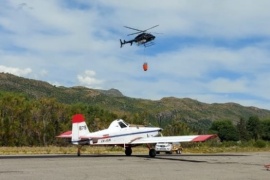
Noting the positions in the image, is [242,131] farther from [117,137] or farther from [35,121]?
[117,137]

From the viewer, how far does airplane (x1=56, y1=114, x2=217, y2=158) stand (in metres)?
30.6

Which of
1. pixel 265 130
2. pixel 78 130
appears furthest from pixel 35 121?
pixel 265 130

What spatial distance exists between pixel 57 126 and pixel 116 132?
56.8 m

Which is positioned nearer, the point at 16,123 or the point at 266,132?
the point at 16,123

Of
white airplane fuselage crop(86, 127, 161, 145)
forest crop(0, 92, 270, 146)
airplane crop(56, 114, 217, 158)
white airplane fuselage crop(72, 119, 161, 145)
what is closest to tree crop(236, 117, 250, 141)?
forest crop(0, 92, 270, 146)

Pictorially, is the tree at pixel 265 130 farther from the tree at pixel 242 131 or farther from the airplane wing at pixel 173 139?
the airplane wing at pixel 173 139

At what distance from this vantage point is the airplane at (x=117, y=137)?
30.6 m

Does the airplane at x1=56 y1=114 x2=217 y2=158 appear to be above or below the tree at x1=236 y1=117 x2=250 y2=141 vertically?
below

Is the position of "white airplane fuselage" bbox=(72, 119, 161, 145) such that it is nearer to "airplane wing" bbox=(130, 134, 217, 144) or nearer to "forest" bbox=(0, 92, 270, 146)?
"airplane wing" bbox=(130, 134, 217, 144)

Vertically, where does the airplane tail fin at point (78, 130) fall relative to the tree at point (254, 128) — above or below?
below

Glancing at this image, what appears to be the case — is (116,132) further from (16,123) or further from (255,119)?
(255,119)

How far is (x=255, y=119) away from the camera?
516 ft

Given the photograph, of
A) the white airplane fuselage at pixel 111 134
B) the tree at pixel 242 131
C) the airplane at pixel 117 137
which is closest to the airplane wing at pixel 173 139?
the airplane at pixel 117 137

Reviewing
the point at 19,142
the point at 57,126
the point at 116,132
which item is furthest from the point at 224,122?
the point at 116,132
